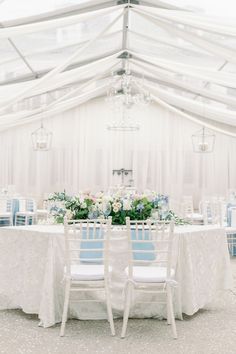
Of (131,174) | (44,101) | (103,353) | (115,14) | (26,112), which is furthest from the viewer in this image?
(131,174)

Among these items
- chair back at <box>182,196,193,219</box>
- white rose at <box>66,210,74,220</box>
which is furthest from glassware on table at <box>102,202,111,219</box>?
chair back at <box>182,196,193,219</box>

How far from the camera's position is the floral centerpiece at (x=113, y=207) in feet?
15.4

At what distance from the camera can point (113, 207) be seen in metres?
4.67

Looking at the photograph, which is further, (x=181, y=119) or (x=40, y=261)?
(x=181, y=119)

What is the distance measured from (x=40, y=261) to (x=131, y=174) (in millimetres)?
9080

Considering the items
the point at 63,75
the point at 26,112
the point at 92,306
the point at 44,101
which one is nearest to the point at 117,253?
the point at 92,306

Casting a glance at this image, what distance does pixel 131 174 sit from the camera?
1315 centimetres

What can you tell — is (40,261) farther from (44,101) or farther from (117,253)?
(44,101)

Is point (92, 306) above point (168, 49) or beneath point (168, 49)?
beneath

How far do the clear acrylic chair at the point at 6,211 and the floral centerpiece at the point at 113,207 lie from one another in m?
3.89

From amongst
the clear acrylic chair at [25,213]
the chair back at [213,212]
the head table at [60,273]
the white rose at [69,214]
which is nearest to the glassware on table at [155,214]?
the head table at [60,273]

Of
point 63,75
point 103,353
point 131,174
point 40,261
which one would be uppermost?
point 63,75

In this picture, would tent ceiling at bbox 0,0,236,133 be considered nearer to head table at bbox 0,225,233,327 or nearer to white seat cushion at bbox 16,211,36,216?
white seat cushion at bbox 16,211,36,216

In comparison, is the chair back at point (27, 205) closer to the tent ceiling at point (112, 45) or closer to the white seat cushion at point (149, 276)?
the tent ceiling at point (112, 45)
